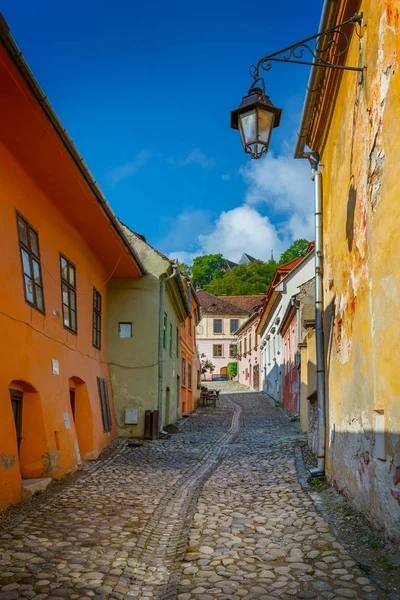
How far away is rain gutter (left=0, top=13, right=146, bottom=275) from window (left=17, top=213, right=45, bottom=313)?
1.30 meters

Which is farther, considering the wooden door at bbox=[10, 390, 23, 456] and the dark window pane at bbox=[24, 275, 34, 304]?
the dark window pane at bbox=[24, 275, 34, 304]

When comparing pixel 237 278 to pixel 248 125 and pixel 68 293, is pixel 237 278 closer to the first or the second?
pixel 68 293

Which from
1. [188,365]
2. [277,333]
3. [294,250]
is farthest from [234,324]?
[188,365]

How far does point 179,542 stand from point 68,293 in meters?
6.59

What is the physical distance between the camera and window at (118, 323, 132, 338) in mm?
16002

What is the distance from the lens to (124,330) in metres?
16.1

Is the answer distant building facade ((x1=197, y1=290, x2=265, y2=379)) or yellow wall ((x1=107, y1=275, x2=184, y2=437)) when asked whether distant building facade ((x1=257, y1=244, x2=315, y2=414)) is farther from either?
distant building facade ((x1=197, y1=290, x2=265, y2=379))

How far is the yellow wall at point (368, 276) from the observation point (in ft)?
15.5

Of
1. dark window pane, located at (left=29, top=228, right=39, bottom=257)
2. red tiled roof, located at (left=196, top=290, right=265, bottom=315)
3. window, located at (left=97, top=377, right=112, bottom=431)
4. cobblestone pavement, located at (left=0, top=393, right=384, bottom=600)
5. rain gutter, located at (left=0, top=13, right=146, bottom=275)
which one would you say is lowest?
cobblestone pavement, located at (left=0, top=393, right=384, bottom=600)

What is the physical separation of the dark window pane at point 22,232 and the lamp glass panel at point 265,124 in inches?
176

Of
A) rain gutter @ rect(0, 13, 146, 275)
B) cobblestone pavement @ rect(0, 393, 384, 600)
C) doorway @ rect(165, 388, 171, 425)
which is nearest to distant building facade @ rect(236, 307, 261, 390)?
doorway @ rect(165, 388, 171, 425)

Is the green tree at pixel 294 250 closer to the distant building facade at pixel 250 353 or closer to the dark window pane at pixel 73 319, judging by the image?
the distant building facade at pixel 250 353

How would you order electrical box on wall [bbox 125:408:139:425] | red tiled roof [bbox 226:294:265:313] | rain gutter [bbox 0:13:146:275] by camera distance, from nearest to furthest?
rain gutter [bbox 0:13:146:275]
electrical box on wall [bbox 125:408:139:425]
red tiled roof [bbox 226:294:265:313]

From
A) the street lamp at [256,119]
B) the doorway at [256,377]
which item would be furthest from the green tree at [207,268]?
the street lamp at [256,119]
